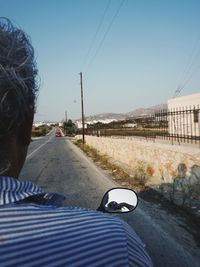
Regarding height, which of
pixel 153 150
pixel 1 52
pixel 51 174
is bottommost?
pixel 51 174

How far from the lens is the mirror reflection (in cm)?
196

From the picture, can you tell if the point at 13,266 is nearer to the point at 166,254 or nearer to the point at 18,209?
Answer: the point at 18,209

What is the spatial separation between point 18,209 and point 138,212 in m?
6.53

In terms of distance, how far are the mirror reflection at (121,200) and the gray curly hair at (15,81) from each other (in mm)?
876

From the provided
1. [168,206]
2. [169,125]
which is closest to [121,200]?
[168,206]

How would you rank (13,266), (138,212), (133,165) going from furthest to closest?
(133,165) < (138,212) < (13,266)

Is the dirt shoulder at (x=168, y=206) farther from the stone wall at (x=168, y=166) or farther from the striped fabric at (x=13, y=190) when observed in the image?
the striped fabric at (x=13, y=190)

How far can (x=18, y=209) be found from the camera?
0.97 meters

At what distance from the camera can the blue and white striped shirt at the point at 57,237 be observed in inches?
35.5

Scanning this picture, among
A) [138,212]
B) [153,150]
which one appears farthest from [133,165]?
[138,212]

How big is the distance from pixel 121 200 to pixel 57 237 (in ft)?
3.51

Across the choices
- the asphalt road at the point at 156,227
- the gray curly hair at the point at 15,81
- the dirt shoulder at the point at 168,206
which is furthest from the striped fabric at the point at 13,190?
the dirt shoulder at the point at 168,206

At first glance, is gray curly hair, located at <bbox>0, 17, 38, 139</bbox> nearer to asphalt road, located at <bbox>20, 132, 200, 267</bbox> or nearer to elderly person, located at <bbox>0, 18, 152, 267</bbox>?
elderly person, located at <bbox>0, 18, 152, 267</bbox>

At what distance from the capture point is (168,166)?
34.8ft
